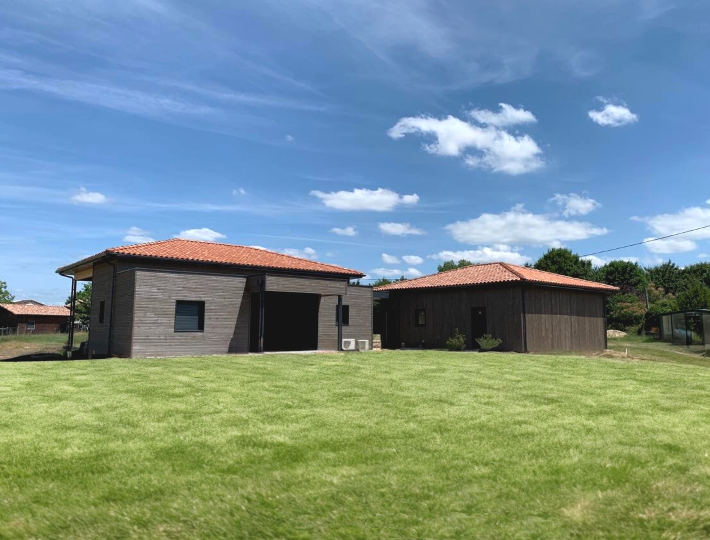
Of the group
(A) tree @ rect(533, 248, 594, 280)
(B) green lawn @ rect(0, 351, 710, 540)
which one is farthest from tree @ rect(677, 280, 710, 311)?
(B) green lawn @ rect(0, 351, 710, 540)

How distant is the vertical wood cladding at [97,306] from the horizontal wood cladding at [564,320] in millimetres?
17554

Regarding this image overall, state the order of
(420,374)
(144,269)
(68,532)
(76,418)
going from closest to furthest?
(68,532)
(76,418)
(420,374)
(144,269)

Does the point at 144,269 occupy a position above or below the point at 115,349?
above

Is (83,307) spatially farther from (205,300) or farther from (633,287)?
(633,287)

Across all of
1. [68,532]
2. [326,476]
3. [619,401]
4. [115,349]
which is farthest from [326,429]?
[115,349]

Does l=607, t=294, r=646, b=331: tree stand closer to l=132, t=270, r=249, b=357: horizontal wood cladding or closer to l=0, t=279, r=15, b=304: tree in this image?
l=132, t=270, r=249, b=357: horizontal wood cladding

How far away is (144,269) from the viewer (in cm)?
1800

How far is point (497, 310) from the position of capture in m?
24.5

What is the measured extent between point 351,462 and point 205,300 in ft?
51.1

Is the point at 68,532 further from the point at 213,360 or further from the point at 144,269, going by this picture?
the point at 144,269

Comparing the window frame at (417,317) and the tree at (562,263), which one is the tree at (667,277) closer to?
the tree at (562,263)

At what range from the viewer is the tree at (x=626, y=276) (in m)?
54.2

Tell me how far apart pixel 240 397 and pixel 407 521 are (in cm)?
569

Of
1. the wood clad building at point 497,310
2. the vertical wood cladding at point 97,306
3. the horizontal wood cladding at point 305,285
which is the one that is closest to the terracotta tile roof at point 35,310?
the vertical wood cladding at point 97,306
